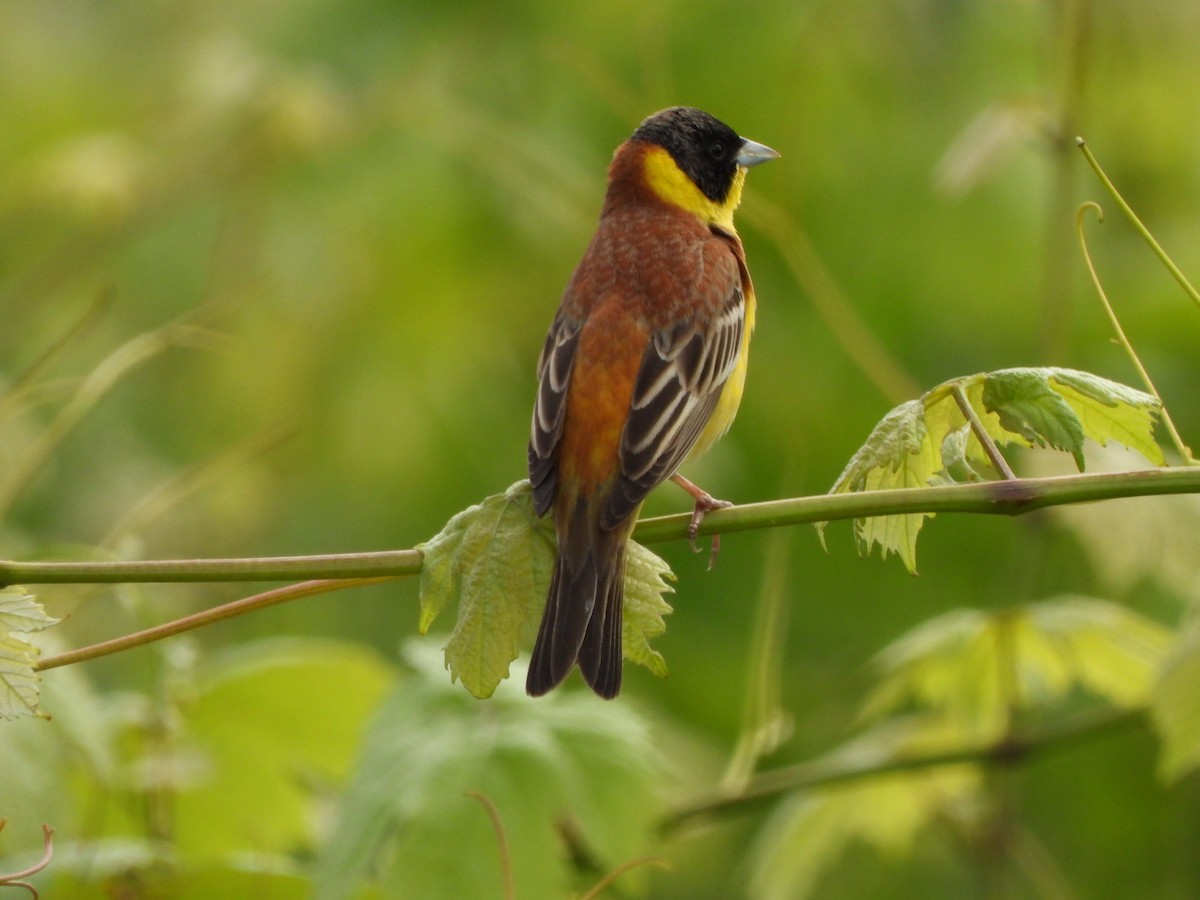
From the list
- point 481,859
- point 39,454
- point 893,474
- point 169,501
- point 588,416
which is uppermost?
point 39,454

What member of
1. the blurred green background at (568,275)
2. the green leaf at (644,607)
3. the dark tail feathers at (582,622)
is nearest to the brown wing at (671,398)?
the dark tail feathers at (582,622)

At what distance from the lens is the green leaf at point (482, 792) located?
8.02 ft

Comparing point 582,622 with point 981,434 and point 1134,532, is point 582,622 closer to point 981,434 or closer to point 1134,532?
point 981,434

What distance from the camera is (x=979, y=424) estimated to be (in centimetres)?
197

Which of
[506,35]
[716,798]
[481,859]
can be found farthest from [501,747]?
[506,35]

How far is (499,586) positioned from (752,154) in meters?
2.16

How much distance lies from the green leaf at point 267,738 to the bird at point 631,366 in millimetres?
617

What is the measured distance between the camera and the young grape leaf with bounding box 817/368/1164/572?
6.50ft

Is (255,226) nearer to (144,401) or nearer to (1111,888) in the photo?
(144,401)

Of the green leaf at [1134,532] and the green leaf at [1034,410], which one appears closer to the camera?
the green leaf at [1034,410]

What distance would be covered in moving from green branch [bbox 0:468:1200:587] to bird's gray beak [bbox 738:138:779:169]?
219 cm

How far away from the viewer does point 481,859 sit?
2.45 meters

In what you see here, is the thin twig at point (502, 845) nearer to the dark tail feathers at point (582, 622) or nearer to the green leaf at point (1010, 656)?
the dark tail feathers at point (582, 622)

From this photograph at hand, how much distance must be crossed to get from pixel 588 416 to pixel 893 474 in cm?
95
